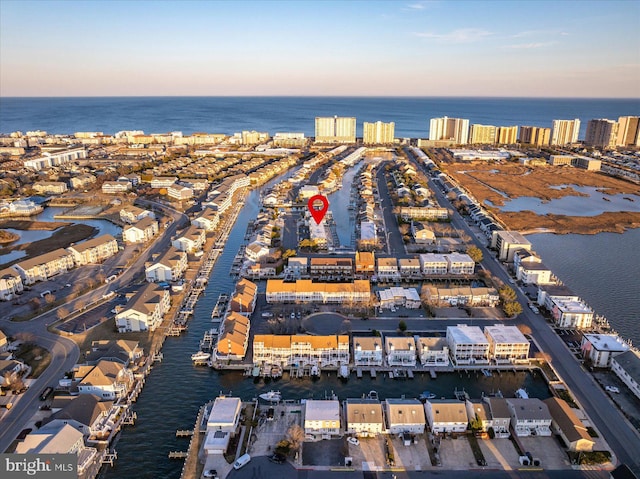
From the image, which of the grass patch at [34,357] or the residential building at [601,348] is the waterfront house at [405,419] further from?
the grass patch at [34,357]

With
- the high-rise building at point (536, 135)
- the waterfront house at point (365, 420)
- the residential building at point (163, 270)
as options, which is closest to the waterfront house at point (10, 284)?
the residential building at point (163, 270)

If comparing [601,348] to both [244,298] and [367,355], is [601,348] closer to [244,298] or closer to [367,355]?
[367,355]

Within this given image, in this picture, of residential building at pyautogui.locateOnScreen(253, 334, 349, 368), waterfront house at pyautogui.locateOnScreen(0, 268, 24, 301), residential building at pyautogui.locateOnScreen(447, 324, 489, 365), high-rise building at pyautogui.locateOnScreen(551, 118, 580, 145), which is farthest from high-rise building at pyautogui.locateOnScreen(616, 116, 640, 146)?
waterfront house at pyautogui.locateOnScreen(0, 268, 24, 301)

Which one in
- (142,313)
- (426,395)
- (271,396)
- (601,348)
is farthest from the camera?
(142,313)

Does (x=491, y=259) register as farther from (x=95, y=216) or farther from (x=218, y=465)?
(x=95, y=216)

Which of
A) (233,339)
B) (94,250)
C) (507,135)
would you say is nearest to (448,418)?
(233,339)

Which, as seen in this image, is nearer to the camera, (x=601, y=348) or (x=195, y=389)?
(x=195, y=389)
